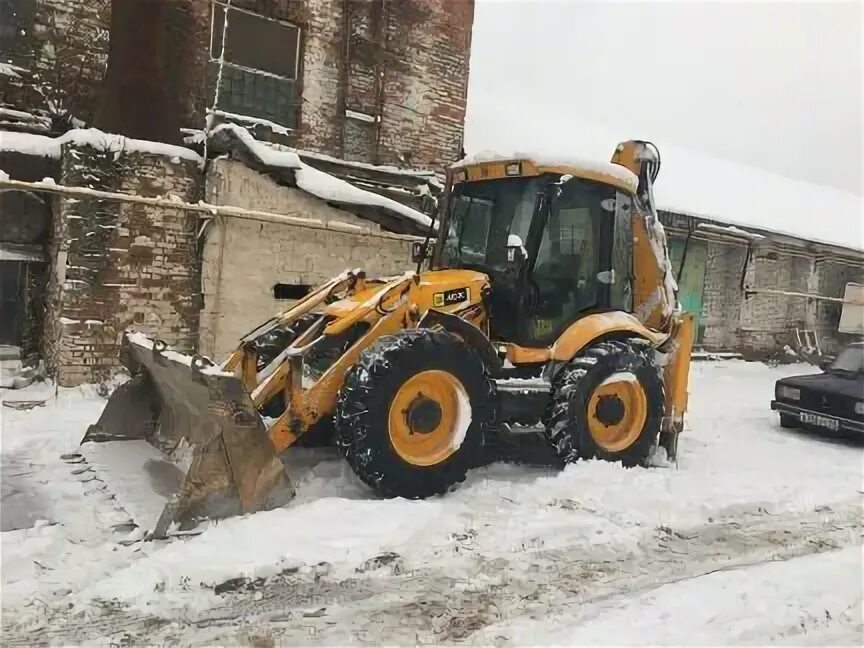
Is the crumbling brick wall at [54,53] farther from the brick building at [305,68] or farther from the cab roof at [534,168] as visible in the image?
the cab roof at [534,168]

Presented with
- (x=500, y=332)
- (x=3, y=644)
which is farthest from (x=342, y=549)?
(x=500, y=332)

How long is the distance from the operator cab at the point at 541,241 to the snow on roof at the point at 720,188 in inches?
41.9

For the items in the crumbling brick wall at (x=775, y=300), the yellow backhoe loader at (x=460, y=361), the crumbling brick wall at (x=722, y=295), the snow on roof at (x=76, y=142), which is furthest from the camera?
the crumbling brick wall at (x=775, y=300)

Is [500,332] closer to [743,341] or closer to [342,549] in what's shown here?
[342,549]

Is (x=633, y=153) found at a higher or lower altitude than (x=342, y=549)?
higher

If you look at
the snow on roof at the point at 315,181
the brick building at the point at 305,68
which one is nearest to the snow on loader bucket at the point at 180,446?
the snow on roof at the point at 315,181

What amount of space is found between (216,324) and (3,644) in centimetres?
463

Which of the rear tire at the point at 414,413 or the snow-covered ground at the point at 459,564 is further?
the rear tire at the point at 414,413

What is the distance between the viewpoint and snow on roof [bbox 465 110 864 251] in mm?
6590

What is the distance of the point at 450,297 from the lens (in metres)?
4.19

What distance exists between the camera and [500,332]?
14.6 feet

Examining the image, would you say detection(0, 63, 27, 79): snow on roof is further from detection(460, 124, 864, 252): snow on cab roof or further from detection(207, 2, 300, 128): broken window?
detection(460, 124, 864, 252): snow on cab roof

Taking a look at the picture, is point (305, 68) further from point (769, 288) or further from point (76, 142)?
point (769, 288)

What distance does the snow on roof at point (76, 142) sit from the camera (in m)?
6.20
